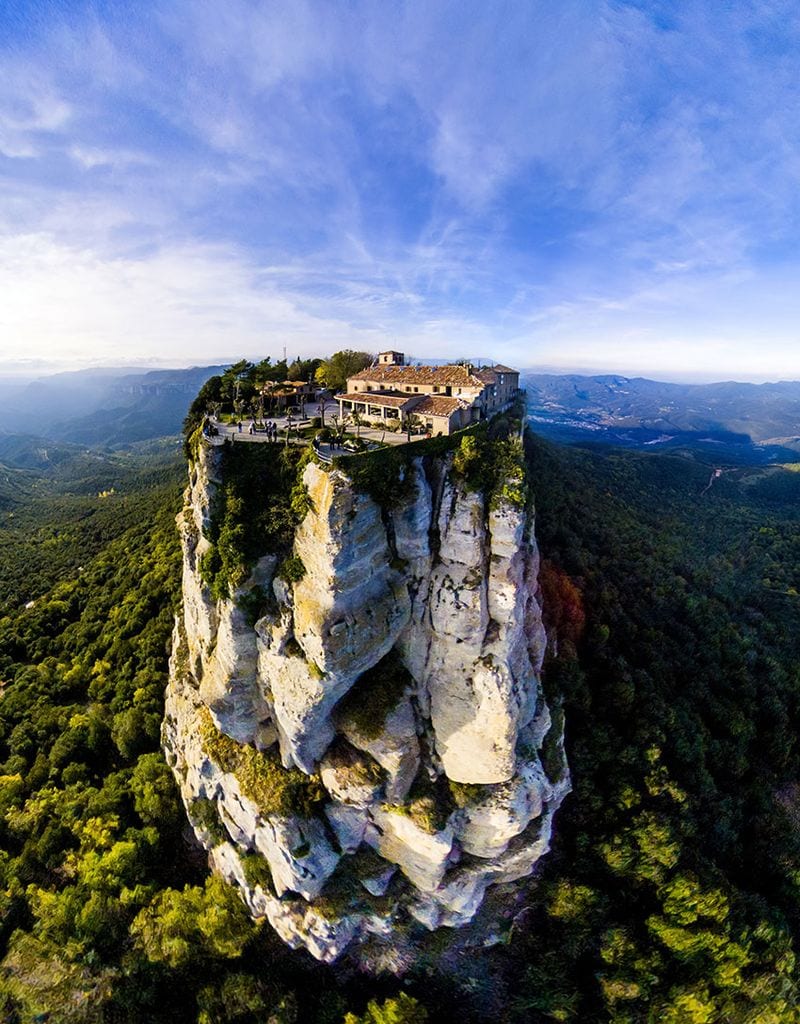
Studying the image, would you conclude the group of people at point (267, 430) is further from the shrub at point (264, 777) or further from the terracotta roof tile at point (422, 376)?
the shrub at point (264, 777)

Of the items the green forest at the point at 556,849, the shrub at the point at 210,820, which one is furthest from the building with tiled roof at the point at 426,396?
the shrub at the point at 210,820

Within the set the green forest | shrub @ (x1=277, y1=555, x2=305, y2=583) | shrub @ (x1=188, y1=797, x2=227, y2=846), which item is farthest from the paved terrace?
shrub @ (x1=188, y1=797, x2=227, y2=846)

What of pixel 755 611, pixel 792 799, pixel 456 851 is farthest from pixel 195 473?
pixel 755 611

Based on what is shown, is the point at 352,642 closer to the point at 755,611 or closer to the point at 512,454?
the point at 512,454

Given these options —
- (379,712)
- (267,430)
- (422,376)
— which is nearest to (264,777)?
(379,712)

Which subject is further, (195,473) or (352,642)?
(195,473)

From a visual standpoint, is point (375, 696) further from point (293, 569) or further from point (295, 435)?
point (295, 435)
